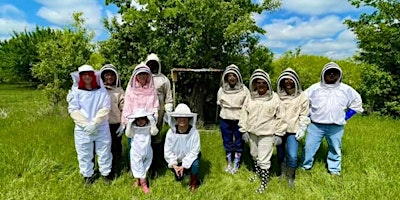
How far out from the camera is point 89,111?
17.2 feet

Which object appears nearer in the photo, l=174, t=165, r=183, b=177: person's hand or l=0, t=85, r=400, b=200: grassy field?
l=0, t=85, r=400, b=200: grassy field

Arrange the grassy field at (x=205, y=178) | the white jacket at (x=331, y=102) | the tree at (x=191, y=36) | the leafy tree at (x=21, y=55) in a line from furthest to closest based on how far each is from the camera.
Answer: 1. the leafy tree at (x=21, y=55)
2. the tree at (x=191, y=36)
3. the white jacket at (x=331, y=102)
4. the grassy field at (x=205, y=178)

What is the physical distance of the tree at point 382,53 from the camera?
13711 millimetres

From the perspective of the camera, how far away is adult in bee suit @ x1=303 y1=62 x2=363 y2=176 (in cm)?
570

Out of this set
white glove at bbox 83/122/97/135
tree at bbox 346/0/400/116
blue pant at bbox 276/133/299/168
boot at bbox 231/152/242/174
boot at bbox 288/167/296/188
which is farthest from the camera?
tree at bbox 346/0/400/116

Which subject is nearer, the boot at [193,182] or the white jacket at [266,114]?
the white jacket at [266,114]

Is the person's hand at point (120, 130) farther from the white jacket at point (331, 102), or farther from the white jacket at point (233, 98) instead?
the white jacket at point (331, 102)

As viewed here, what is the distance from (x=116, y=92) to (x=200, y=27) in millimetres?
4615

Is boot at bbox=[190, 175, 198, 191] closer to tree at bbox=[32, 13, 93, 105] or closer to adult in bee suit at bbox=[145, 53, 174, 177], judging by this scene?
adult in bee suit at bbox=[145, 53, 174, 177]

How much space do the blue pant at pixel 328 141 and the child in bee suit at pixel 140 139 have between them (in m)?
2.33

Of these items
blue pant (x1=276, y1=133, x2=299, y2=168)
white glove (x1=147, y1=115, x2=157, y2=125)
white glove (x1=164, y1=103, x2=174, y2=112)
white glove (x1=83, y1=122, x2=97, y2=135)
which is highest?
white glove (x1=164, y1=103, x2=174, y2=112)

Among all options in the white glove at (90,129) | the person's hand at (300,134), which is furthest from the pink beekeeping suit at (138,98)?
the person's hand at (300,134)

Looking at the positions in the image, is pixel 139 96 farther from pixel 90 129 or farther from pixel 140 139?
pixel 90 129

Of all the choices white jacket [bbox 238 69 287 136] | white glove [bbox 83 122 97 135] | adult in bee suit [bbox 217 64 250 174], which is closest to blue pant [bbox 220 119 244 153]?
adult in bee suit [bbox 217 64 250 174]
